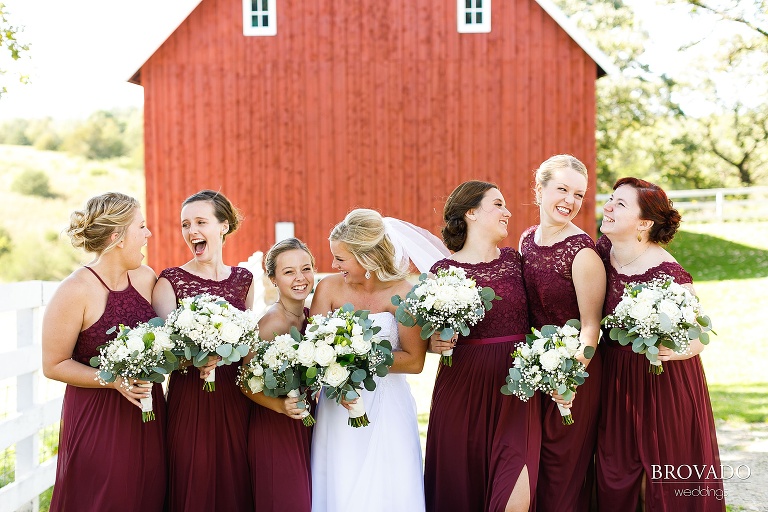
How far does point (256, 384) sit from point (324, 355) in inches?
18.8

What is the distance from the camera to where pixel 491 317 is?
5188mm

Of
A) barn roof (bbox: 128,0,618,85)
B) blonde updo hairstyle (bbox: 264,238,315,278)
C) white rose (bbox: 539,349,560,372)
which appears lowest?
white rose (bbox: 539,349,560,372)

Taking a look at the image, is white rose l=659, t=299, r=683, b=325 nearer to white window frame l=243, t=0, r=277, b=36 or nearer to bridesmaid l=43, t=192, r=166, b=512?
bridesmaid l=43, t=192, r=166, b=512

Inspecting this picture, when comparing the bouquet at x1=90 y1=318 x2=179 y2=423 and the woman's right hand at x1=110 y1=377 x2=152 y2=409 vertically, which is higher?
the bouquet at x1=90 y1=318 x2=179 y2=423

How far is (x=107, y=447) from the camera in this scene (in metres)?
4.70

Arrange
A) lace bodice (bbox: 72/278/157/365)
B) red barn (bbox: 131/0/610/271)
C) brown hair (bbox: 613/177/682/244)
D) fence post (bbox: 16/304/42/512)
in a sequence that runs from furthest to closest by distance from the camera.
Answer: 1. red barn (bbox: 131/0/610/271)
2. fence post (bbox: 16/304/42/512)
3. brown hair (bbox: 613/177/682/244)
4. lace bodice (bbox: 72/278/157/365)

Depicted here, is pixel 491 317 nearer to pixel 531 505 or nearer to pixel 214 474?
pixel 531 505

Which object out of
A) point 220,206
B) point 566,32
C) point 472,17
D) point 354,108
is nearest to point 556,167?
point 220,206

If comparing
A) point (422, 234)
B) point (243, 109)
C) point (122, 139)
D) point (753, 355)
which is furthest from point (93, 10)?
point (422, 234)

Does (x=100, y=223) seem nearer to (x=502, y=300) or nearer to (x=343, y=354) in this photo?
(x=343, y=354)

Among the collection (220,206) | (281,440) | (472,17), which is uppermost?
(472,17)

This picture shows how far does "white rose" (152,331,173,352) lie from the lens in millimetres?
4469

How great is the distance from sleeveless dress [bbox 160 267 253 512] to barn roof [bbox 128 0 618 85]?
45.7 ft

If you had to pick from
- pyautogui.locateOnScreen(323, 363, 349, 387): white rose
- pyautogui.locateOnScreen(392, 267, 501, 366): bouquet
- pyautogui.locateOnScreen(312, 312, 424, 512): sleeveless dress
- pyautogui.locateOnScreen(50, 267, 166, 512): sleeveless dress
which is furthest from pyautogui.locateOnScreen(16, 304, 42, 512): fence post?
pyautogui.locateOnScreen(392, 267, 501, 366): bouquet
